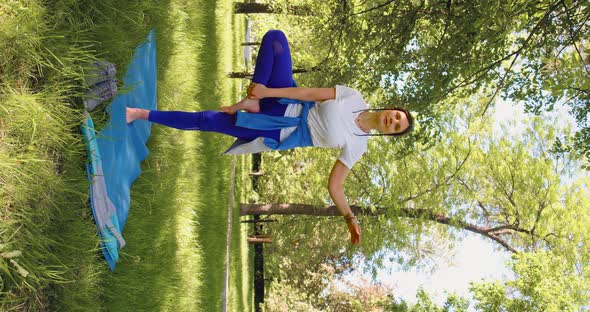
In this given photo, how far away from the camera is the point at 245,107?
4.86m

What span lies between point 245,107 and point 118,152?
1.40m

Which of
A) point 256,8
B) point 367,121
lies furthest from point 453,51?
point 256,8

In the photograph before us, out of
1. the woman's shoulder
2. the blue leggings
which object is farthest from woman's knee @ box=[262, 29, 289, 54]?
the woman's shoulder

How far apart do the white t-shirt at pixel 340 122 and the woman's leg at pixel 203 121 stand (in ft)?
1.37

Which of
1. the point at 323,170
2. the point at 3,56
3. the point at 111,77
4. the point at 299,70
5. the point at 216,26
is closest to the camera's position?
the point at 3,56

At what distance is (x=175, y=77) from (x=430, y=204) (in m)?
6.33

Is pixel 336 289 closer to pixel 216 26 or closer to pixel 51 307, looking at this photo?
pixel 216 26

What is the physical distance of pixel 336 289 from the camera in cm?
2117

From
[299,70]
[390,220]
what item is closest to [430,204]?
[390,220]

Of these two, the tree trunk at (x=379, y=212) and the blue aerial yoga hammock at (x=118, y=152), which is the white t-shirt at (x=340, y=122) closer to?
the blue aerial yoga hammock at (x=118, y=152)

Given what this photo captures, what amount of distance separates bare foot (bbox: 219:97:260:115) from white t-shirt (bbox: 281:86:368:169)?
13.2 inches

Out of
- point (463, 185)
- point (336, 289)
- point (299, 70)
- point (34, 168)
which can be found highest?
point (299, 70)

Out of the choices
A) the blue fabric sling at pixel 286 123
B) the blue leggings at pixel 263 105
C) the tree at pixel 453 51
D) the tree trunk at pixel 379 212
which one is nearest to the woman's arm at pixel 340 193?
the blue fabric sling at pixel 286 123

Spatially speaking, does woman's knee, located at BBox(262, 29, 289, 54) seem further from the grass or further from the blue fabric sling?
the grass
